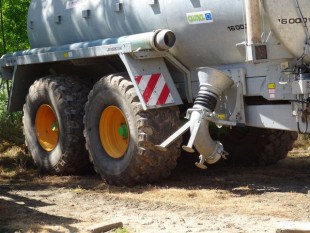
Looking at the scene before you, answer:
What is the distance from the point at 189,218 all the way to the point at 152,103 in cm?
199

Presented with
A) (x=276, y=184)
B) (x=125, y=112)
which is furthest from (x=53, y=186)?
(x=276, y=184)

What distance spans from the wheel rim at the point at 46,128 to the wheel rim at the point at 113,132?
1406 mm

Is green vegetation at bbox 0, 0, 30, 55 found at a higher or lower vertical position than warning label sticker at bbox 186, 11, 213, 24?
higher

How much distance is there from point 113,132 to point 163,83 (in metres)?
1.10

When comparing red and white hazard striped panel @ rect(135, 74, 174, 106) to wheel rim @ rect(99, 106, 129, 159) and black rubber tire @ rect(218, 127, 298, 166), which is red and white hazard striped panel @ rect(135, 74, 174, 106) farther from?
black rubber tire @ rect(218, 127, 298, 166)

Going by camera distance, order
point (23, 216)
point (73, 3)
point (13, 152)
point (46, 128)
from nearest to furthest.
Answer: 1. point (23, 216)
2. point (73, 3)
3. point (46, 128)
4. point (13, 152)

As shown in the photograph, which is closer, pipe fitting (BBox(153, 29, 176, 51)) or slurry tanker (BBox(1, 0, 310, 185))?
slurry tanker (BBox(1, 0, 310, 185))

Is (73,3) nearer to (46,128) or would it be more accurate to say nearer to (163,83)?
(46,128)

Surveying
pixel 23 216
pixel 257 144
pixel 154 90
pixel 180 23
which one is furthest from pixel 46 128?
pixel 23 216

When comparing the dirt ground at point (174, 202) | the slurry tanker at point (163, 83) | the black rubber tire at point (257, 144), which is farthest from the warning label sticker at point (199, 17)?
the black rubber tire at point (257, 144)

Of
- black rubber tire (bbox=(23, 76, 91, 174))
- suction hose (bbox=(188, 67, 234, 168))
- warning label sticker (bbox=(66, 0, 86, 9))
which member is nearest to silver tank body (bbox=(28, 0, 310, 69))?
warning label sticker (bbox=(66, 0, 86, 9))

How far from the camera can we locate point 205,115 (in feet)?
26.0

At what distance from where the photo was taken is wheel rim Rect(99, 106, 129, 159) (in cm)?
907

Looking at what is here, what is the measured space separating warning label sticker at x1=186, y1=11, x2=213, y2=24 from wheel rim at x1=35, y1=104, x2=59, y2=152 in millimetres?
3077
